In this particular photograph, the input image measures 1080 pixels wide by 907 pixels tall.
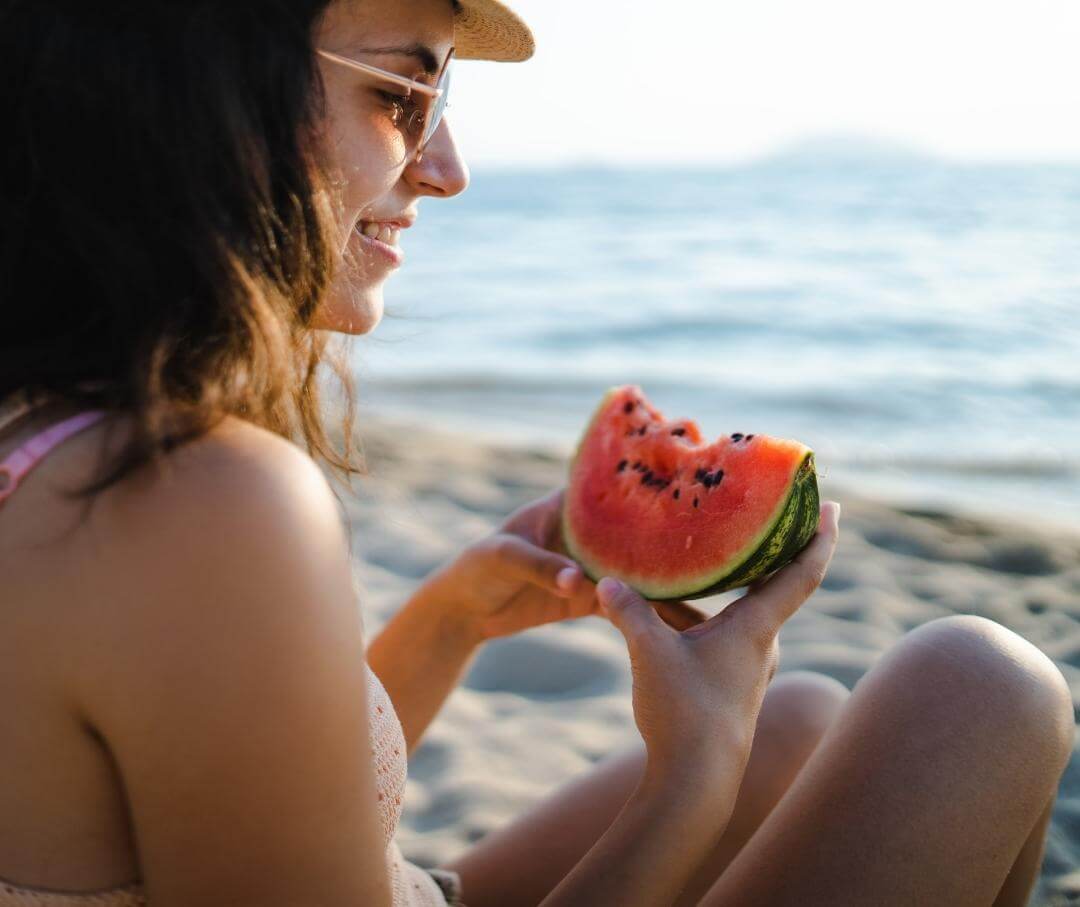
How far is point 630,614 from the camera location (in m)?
1.80

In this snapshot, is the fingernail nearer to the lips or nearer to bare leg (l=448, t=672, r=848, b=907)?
bare leg (l=448, t=672, r=848, b=907)

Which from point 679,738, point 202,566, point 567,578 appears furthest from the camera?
point 567,578

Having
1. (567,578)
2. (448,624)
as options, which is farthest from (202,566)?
(448,624)

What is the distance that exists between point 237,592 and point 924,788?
1210 millimetres

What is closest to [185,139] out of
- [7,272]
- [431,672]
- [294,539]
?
[7,272]

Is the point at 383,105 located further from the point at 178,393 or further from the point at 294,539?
the point at 294,539

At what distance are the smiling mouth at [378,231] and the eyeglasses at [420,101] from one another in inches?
5.7

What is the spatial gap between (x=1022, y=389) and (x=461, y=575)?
7.16 m

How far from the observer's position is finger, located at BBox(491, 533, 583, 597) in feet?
7.55

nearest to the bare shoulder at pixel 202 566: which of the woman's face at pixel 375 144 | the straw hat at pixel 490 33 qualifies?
the woman's face at pixel 375 144

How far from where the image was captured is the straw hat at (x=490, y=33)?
1.98 metres

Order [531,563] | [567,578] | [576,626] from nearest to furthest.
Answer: [567,578] < [531,563] < [576,626]

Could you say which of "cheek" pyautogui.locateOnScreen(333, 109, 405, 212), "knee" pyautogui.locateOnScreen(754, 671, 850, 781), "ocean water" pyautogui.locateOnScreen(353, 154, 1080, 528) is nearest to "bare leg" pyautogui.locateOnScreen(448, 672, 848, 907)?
"knee" pyautogui.locateOnScreen(754, 671, 850, 781)

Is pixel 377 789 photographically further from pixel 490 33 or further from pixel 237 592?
pixel 490 33
